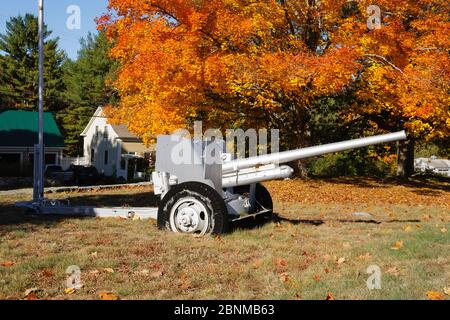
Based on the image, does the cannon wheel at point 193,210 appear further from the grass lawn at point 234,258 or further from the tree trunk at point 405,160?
the tree trunk at point 405,160

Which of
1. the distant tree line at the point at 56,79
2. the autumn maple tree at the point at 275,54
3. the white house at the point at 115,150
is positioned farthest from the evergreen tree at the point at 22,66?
the autumn maple tree at the point at 275,54

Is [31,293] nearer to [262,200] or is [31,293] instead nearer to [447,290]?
[447,290]

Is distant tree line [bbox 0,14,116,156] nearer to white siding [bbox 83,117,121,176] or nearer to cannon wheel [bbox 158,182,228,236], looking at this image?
white siding [bbox 83,117,121,176]

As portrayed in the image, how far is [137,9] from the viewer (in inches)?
643

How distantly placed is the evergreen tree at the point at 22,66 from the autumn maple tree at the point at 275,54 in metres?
37.0

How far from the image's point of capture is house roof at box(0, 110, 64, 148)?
3631cm

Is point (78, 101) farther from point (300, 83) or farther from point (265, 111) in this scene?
point (300, 83)

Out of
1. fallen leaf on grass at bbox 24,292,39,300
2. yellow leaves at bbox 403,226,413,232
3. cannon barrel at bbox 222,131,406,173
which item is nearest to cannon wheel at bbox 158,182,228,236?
cannon barrel at bbox 222,131,406,173

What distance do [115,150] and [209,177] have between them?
120 feet

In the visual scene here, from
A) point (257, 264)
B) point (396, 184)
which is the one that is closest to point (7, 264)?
point (257, 264)

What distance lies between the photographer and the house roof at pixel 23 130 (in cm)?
3631

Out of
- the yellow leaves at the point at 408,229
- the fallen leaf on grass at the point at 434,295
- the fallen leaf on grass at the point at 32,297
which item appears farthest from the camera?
the yellow leaves at the point at 408,229

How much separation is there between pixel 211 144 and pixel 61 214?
3822 millimetres

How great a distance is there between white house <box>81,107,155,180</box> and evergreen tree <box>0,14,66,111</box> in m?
8.12
